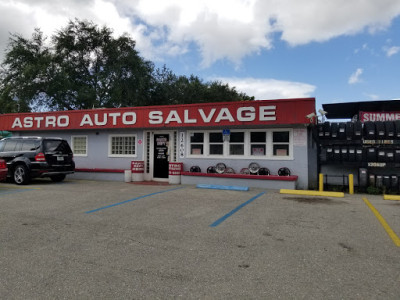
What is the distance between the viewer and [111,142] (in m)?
14.4

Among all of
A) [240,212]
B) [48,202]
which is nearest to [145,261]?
[240,212]

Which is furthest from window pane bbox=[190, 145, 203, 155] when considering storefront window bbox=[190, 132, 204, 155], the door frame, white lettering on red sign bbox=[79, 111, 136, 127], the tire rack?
the tire rack

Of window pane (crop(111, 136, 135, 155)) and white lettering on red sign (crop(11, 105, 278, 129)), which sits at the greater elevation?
white lettering on red sign (crop(11, 105, 278, 129))

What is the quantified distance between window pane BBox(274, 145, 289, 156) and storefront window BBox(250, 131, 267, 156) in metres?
0.44

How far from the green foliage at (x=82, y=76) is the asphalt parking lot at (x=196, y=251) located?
24.8 m

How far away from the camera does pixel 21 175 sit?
1134 cm


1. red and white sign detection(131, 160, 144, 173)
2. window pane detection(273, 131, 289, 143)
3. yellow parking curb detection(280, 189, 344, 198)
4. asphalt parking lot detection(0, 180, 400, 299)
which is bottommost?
asphalt parking lot detection(0, 180, 400, 299)

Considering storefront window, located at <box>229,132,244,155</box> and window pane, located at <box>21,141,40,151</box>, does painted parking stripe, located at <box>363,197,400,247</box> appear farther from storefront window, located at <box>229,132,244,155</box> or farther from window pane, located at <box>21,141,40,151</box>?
window pane, located at <box>21,141,40,151</box>

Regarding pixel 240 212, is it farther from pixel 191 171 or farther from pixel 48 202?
pixel 191 171

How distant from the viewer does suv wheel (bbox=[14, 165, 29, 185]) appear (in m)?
11.2

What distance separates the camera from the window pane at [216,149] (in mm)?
12526

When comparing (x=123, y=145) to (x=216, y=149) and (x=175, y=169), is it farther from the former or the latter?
(x=216, y=149)

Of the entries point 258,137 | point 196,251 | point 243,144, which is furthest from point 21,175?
point 196,251

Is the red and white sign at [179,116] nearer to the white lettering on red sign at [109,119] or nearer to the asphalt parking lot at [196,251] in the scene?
the white lettering on red sign at [109,119]
